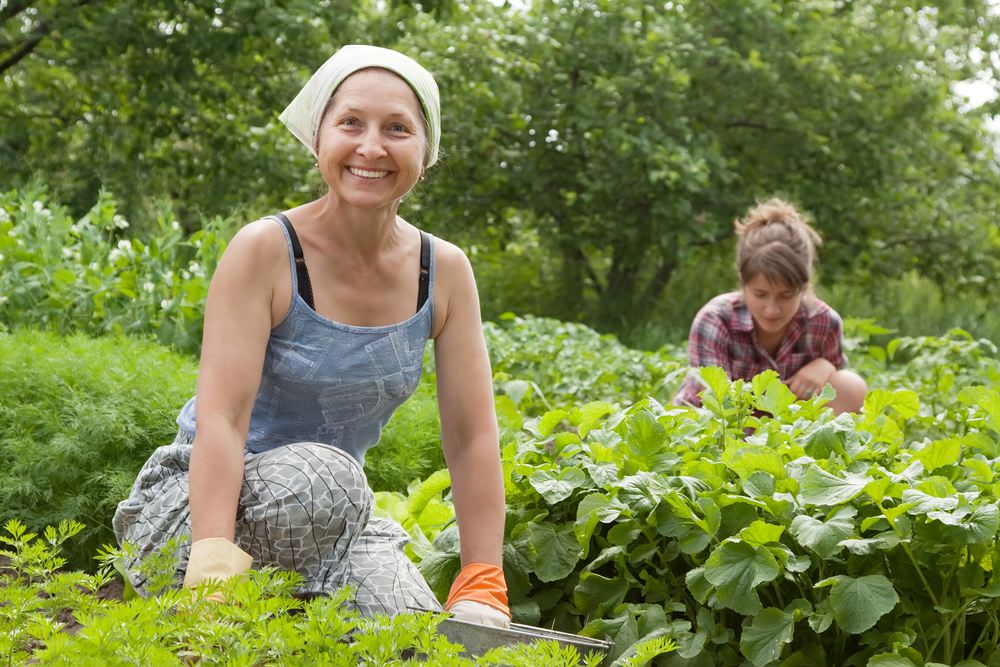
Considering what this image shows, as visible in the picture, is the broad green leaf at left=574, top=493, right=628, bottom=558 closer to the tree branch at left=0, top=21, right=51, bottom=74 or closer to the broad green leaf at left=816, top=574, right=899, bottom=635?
the broad green leaf at left=816, top=574, right=899, bottom=635

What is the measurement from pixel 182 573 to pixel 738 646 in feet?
3.50

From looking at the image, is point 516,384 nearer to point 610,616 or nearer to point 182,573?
point 610,616

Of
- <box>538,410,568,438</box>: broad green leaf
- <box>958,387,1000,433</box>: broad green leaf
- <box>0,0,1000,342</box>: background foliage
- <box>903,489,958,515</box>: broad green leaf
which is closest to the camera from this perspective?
<box>903,489,958,515</box>: broad green leaf

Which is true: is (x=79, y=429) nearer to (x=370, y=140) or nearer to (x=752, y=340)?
(x=370, y=140)

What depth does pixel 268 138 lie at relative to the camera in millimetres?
8375

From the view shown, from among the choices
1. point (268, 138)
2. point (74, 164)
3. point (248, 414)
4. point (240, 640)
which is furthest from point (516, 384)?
point (74, 164)

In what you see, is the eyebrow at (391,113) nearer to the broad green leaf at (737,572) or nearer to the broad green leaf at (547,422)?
the broad green leaf at (547,422)

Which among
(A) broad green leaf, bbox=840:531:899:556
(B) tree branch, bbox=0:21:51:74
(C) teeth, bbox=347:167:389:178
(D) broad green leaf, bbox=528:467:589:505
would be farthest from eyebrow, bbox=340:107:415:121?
(B) tree branch, bbox=0:21:51:74

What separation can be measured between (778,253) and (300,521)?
91.5 inches

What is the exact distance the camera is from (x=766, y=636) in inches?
81.6

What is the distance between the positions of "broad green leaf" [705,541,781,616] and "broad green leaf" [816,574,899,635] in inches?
4.3

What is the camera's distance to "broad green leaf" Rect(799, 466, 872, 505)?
2.06m

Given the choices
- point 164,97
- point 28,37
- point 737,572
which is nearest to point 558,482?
point 737,572

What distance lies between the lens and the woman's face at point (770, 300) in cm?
396
